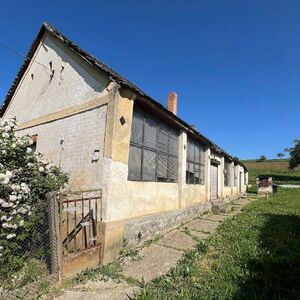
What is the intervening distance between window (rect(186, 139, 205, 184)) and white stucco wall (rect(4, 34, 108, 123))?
561 centimetres

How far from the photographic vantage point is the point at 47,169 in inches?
255

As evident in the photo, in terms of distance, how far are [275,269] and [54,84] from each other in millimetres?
7705

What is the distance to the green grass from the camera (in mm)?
4242

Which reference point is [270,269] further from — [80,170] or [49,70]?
[49,70]

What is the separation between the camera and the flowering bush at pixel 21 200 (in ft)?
16.0

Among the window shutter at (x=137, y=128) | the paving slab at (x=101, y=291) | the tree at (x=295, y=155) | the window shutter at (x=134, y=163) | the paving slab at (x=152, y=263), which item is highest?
the tree at (x=295, y=155)

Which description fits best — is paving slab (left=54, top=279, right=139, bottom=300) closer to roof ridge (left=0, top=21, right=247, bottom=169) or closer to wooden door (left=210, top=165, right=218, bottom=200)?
roof ridge (left=0, top=21, right=247, bottom=169)

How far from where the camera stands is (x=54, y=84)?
8391 mm

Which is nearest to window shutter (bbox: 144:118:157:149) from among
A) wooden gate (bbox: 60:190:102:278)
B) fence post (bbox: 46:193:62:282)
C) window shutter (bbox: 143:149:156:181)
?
window shutter (bbox: 143:149:156:181)

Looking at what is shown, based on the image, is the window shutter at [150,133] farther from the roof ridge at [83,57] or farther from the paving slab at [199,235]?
the paving slab at [199,235]

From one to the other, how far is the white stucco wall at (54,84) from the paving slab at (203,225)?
572cm

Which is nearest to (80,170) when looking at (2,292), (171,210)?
(2,292)

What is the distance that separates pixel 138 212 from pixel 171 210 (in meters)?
2.28

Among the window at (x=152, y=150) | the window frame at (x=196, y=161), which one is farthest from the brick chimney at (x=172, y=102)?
the window at (x=152, y=150)
